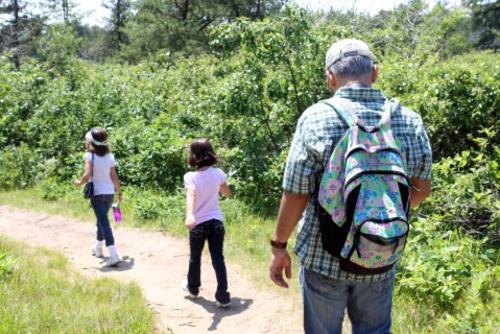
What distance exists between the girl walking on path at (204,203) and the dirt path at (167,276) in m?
0.32

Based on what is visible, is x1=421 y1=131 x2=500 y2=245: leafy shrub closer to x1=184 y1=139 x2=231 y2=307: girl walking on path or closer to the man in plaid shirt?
x1=184 y1=139 x2=231 y2=307: girl walking on path

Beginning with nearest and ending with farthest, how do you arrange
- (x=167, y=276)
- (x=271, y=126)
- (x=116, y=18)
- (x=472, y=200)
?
(x=472, y=200), (x=167, y=276), (x=271, y=126), (x=116, y=18)

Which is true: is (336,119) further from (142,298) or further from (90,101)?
(90,101)

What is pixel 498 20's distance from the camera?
44.9 m

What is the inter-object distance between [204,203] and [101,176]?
6.12 feet

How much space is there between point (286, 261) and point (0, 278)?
3.32m

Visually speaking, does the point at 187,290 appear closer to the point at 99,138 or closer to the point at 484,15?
the point at 99,138

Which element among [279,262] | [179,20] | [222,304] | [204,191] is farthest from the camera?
[179,20]

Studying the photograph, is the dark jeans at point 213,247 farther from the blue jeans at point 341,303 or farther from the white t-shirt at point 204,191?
the blue jeans at point 341,303

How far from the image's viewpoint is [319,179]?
2434mm

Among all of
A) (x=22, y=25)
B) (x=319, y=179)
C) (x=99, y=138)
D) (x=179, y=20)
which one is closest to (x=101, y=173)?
(x=99, y=138)

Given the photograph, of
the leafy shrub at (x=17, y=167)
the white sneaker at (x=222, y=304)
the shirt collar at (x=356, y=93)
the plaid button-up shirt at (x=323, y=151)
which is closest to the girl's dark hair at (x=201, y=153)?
the white sneaker at (x=222, y=304)

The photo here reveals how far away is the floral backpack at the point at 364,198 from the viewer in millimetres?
2223

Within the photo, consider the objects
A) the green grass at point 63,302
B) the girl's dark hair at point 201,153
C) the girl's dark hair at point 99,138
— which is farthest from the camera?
the girl's dark hair at point 99,138
